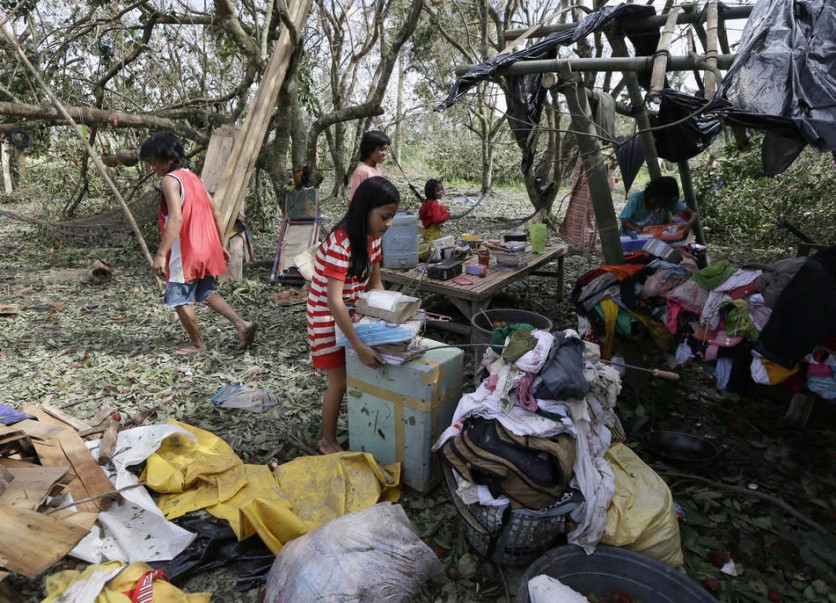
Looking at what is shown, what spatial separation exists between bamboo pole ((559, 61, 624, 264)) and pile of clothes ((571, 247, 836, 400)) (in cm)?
18

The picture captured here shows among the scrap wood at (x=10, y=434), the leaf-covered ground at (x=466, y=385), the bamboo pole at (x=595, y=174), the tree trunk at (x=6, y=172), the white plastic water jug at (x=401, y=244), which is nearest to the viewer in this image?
the leaf-covered ground at (x=466, y=385)

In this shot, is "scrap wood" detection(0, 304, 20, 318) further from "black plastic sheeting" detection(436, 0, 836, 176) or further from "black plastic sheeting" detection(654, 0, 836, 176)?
"black plastic sheeting" detection(654, 0, 836, 176)

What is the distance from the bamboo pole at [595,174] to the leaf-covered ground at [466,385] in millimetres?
871

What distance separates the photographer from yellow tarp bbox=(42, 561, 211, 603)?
187 centimetres

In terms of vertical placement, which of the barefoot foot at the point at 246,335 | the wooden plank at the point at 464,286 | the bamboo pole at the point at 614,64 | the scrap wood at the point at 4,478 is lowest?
the scrap wood at the point at 4,478

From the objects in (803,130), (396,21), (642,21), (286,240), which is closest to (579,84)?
(642,21)

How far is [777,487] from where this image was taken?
283 cm

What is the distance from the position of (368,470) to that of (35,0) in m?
7.73

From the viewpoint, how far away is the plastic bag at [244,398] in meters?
3.58

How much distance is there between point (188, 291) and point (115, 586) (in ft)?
8.46

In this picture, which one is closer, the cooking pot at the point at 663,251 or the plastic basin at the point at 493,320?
the plastic basin at the point at 493,320

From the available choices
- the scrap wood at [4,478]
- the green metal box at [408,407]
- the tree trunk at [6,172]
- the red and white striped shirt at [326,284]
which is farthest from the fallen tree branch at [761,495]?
the tree trunk at [6,172]

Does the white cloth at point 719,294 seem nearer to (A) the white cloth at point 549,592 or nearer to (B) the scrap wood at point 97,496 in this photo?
(A) the white cloth at point 549,592

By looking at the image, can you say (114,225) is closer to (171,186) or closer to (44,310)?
(44,310)
